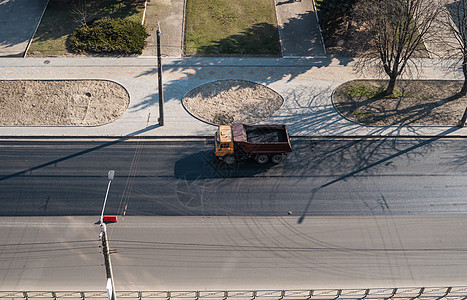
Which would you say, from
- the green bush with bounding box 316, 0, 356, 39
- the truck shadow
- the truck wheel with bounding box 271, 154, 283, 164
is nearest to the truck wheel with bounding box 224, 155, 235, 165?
the truck shadow

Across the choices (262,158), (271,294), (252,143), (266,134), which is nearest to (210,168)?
(252,143)

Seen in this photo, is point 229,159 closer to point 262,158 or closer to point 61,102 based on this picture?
point 262,158

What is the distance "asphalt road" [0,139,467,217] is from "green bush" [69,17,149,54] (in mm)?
11408

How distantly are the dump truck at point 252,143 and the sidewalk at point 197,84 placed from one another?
2.83 meters

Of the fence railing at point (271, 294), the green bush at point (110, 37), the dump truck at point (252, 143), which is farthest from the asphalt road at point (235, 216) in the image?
the green bush at point (110, 37)

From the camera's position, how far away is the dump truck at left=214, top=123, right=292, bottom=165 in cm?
2573

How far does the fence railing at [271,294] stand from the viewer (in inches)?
776

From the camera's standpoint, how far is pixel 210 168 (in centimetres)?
2655

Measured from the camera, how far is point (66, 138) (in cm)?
2845

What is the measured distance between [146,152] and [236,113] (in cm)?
786

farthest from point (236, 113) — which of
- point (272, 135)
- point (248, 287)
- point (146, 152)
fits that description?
point (248, 287)

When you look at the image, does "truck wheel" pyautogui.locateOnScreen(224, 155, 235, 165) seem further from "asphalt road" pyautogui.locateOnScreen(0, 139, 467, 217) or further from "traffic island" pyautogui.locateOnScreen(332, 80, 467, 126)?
"traffic island" pyautogui.locateOnScreen(332, 80, 467, 126)

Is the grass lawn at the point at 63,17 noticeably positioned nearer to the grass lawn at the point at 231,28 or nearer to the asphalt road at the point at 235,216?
the grass lawn at the point at 231,28

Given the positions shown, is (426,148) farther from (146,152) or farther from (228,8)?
(228,8)
